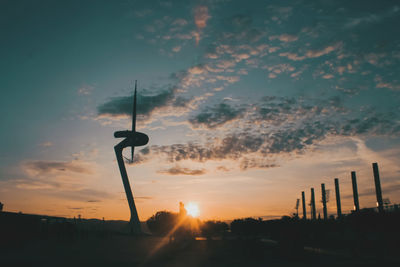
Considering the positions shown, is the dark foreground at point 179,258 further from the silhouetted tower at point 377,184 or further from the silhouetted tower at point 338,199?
the silhouetted tower at point 338,199

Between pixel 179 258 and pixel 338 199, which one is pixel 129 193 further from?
pixel 179 258

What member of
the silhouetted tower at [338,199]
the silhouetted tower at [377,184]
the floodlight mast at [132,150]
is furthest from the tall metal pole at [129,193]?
the silhouetted tower at [377,184]

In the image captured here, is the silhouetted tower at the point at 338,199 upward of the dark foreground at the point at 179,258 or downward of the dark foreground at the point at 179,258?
upward

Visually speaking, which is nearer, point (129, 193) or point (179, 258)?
point (179, 258)

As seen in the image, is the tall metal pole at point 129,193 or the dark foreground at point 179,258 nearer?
the dark foreground at point 179,258

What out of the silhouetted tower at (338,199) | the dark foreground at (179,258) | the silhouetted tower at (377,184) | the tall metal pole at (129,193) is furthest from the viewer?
the tall metal pole at (129,193)

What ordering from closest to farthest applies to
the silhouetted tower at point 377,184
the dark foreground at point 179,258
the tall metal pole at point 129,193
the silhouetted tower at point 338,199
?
the dark foreground at point 179,258, the silhouetted tower at point 377,184, the silhouetted tower at point 338,199, the tall metal pole at point 129,193

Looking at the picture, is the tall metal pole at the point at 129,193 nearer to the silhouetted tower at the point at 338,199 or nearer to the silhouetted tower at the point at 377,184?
the silhouetted tower at the point at 338,199

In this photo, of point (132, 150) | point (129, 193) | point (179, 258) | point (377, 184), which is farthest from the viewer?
point (132, 150)

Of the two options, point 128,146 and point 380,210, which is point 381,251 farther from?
point 128,146

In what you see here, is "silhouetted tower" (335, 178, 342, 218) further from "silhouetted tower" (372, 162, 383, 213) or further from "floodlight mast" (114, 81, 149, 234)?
"floodlight mast" (114, 81, 149, 234)

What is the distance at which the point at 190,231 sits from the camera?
203 ft

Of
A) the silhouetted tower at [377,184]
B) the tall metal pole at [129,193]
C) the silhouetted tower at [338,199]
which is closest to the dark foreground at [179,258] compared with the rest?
the silhouetted tower at [377,184]

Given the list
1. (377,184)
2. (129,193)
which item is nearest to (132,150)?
(129,193)
